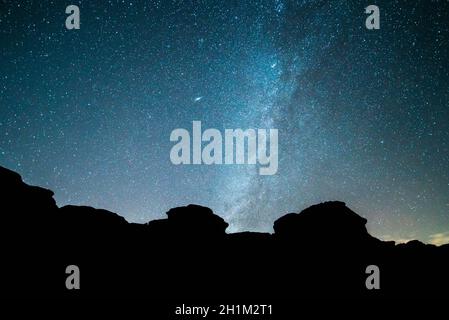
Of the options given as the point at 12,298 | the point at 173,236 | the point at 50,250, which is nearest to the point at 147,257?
the point at 173,236

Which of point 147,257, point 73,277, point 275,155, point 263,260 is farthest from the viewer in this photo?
point 263,260

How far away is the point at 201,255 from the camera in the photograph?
25.5m

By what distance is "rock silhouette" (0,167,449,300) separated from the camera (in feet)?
66.8

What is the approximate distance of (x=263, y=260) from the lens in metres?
A: 25.8

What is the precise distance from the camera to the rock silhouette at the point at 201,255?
2036cm

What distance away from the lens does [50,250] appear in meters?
21.0
